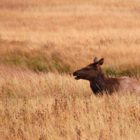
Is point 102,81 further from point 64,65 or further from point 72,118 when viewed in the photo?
point 64,65

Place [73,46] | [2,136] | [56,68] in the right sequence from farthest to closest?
1. [73,46]
2. [56,68]
3. [2,136]

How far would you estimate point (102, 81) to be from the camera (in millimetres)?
12344

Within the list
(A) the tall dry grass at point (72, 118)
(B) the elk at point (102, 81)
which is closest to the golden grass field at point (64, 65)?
(A) the tall dry grass at point (72, 118)

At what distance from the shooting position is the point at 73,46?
2244cm

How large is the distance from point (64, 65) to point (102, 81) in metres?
7.00

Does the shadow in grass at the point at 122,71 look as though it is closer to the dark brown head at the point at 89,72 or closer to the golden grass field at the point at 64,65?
the golden grass field at the point at 64,65

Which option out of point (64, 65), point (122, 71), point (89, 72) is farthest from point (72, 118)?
point (64, 65)

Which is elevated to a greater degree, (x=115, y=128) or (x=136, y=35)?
(x=115, y=128)

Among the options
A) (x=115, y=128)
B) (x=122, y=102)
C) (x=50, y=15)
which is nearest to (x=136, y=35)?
(x=50, y=15)

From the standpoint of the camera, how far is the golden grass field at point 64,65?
880 centimetres

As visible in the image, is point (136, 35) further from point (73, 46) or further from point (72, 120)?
point (72, 120)

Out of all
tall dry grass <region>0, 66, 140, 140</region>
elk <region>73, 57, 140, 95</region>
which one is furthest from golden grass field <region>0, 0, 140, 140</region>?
elk <region>73, 57, 140, 95</region>

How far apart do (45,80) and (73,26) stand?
1747 centimetres

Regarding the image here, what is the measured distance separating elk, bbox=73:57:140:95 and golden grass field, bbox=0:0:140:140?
0.38 metres
